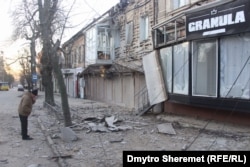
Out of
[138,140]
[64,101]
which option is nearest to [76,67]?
[64,101]

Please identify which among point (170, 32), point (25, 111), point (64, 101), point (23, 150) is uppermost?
point (170, 32)

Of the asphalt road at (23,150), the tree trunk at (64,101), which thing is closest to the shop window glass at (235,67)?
the tree trunk at (64,101)

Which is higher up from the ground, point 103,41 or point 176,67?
point 103,41

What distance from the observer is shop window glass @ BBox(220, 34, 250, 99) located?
438 inches

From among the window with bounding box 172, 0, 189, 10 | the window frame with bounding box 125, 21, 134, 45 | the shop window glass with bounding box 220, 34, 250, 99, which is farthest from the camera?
the window frame with bounding box 125, 21, 134, 45

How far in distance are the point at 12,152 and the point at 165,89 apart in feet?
24.6

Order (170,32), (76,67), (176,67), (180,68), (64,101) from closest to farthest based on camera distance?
(64,101) → (180,68) → (176,67) → (170,32) → (76,67)

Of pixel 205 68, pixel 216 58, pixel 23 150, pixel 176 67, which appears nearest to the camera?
pixel 23 150

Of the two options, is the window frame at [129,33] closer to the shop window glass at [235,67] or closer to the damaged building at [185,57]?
the damaged building at [185,57]

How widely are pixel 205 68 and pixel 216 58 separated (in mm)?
704

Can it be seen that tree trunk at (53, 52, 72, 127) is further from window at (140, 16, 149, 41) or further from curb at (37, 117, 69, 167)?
window at (140, 16, 149, 41)

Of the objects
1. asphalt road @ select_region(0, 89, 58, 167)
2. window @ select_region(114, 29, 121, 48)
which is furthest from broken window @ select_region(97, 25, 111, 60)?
asphalt road @ select_region(0, 89, 58, 167)

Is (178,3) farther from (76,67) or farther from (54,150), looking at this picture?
(76,67)

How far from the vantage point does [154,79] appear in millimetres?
16625
